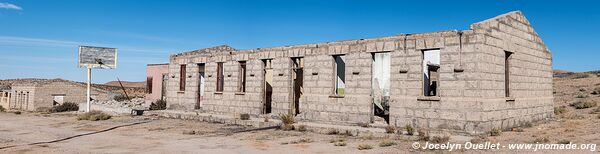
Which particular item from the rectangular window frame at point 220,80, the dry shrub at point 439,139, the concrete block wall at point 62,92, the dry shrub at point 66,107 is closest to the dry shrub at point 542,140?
the dry shrub at point 439,139

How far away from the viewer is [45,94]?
31734mm

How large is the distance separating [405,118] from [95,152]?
28.3 ft

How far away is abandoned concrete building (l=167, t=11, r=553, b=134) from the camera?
12070mm

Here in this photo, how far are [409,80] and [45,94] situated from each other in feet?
94.5

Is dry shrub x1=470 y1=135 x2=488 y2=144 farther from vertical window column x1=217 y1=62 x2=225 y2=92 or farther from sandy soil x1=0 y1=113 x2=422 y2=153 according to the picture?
vertical window column x1=217 y1=62 x2=225 y2=92

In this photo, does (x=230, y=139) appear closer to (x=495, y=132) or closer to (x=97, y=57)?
(x=495, y=132)

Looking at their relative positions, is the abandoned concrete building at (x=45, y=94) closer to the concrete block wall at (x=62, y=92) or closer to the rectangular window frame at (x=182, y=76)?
the concrete block wall at (x=62, y=92)

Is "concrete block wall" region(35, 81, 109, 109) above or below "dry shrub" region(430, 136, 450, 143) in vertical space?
above

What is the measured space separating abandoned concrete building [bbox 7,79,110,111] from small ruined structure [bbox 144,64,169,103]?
821 cm

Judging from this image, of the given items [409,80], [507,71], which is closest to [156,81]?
[409,80]

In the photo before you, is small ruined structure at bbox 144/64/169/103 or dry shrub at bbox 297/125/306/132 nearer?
dry shrub at bbox 297/125/306/132

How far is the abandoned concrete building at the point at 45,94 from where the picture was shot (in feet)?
103

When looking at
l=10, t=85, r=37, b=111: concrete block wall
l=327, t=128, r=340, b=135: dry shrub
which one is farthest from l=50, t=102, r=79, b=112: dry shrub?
l=327, t=128, r=340, b=135: dry shrub

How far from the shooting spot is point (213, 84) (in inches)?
813
